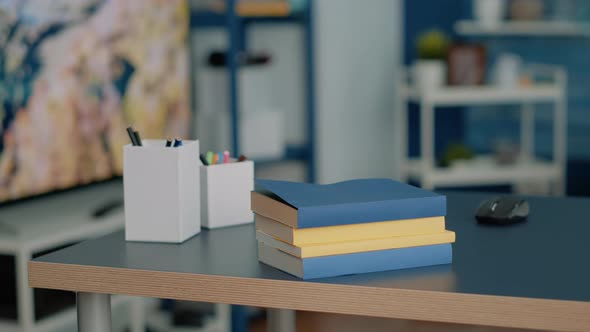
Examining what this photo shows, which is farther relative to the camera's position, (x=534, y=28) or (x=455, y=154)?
(x=534, y=28)

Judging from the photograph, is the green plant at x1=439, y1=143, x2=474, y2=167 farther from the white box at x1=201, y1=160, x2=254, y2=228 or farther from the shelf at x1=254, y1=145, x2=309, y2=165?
the white box at x1=201, y1=160, x2=254, y2=228

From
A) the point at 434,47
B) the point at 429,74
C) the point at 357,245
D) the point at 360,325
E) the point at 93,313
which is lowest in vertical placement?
A: the point at 360,325

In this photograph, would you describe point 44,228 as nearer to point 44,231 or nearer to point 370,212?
point 44,231

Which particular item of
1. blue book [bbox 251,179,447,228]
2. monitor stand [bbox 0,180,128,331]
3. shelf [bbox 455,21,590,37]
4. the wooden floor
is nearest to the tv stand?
monitor stand [bbox 0,180,128,331]

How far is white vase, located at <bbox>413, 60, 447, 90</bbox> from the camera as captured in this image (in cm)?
419

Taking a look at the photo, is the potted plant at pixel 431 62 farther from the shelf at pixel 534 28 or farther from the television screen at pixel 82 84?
the television screen at pixel 82 84

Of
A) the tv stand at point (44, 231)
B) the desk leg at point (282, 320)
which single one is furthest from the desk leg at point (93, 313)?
the tv stand at point (44, 231)

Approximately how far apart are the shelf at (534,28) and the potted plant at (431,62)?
0.24 meters

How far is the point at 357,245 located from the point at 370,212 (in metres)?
0.05

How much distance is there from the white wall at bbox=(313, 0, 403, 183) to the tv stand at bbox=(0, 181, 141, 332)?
168cm

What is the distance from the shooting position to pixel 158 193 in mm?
1569

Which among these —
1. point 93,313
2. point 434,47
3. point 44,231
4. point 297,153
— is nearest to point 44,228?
point 44,231

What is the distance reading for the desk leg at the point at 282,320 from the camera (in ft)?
6.41

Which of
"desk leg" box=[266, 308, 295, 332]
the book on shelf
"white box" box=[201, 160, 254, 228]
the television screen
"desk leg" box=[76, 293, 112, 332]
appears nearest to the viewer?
"desk leg" box=[76, 293, 112, 332]
